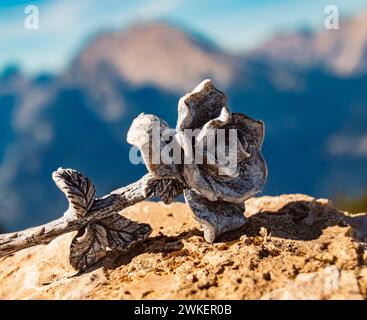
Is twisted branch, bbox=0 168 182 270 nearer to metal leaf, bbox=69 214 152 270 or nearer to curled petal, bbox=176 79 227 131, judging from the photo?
metal leaf, bbox=69 214 152 270

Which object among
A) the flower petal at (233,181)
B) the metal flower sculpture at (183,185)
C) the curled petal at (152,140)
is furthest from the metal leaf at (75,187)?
the flower petal at (233,181)

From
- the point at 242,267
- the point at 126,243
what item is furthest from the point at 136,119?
the point at 242,267

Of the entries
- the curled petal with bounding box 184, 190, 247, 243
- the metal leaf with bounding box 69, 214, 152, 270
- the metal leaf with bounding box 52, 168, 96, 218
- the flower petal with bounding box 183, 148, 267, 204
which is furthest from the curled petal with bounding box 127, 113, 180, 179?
the metal leaf with bounding box 69, 214, 152, 270

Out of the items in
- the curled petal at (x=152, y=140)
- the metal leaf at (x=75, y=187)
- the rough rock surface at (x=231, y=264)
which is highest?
the curled petal at (x=152, y=140)

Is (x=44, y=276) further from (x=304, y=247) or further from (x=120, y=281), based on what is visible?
(x=304, y=247)

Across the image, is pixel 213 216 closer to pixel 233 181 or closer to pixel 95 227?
pixel 233 181

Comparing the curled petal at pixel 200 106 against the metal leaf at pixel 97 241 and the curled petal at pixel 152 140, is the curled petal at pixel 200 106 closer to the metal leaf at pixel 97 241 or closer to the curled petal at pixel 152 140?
the curled petal at pixel 152 140

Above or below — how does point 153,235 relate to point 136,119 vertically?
below
